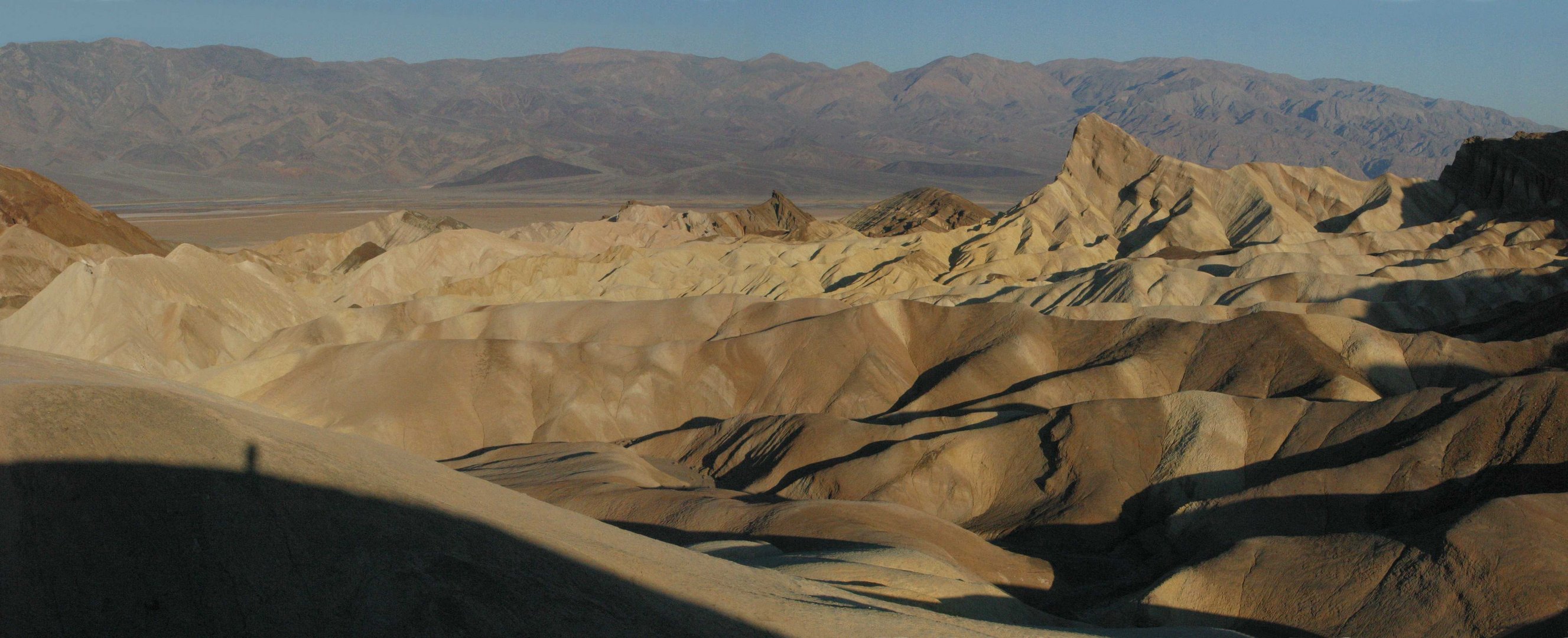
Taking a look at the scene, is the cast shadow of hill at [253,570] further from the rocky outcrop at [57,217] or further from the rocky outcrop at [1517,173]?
the rocky outcrop at [1517,173]

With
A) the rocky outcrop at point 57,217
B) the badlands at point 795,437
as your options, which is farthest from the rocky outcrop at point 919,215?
the rocky outcrop at point 57,217

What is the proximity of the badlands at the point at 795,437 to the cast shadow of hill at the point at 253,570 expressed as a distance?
1.4 inches

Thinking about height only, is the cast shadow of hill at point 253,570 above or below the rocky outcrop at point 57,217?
above

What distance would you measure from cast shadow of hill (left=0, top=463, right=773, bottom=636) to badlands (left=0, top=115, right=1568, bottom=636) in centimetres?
3

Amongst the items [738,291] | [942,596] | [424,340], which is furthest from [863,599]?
[738,291]

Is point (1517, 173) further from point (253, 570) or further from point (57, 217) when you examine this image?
point (57, 217)

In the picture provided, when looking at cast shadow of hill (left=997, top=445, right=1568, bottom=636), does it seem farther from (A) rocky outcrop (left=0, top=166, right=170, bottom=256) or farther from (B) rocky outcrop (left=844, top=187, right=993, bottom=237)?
(B) rocky outcrop (left=844, top=187, right=993, bottom=237)

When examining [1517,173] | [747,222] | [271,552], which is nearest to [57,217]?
[747,222]

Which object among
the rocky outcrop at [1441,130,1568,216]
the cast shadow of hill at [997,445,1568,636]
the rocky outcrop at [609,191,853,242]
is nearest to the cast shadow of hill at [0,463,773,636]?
the cast shadow of hill at [997,445,1568,636]

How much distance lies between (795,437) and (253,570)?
65.0 feet

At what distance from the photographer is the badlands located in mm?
11609

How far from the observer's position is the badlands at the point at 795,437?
38.1ft

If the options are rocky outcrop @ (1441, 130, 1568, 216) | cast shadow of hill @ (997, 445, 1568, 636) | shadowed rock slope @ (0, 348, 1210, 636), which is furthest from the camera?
rocky outcrop @ (1441, 130, 1568, 216)

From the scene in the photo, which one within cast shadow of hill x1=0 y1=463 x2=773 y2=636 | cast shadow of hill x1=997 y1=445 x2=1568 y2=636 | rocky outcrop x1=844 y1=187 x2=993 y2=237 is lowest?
rocky outcrop x1=844 y1=187 x2=993 y2=237
